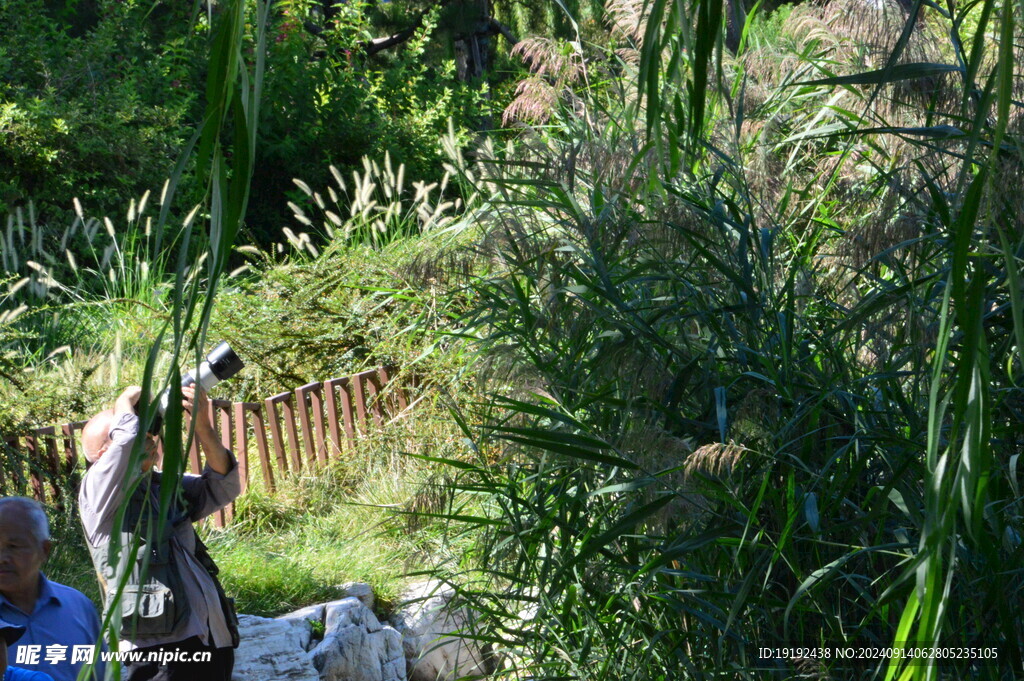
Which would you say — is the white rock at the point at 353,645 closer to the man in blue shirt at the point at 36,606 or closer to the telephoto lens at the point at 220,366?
the telephoto lens at the point at 220,366

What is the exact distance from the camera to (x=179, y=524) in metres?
3.73

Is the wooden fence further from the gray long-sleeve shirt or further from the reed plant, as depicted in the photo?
the reed plant

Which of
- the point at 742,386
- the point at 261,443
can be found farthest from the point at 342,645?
the point at 742,386

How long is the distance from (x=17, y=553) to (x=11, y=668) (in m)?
0.53

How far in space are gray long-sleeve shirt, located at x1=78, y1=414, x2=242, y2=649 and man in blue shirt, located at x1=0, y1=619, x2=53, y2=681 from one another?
2.02 feet

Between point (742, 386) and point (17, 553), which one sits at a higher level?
point (742, 386)

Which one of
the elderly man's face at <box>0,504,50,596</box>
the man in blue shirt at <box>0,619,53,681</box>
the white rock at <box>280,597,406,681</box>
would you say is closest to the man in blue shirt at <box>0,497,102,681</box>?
the elderly man's face at <box>0,504,50,596</box>

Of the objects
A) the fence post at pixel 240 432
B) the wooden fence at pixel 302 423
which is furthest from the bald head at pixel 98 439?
the fence post at pixel 240 432

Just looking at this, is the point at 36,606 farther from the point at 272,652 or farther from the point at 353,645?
the point at 353,645

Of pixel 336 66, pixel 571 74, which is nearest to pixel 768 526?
pixel 571 74

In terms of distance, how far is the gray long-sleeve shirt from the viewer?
3.58m

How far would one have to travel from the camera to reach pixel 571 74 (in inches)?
162

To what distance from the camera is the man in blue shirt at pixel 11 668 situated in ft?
8.22

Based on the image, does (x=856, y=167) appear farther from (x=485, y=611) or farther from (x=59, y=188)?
(x=59, y=188)
